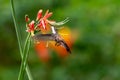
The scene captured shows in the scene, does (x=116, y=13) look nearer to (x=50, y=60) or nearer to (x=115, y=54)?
(x=115, y=54)

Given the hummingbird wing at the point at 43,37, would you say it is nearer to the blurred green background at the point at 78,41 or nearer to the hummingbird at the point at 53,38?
the hummingbird at the point at 53,38

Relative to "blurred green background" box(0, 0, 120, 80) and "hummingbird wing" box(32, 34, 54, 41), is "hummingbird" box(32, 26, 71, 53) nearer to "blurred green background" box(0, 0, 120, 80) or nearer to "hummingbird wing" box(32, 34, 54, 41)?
"hummingbird wing" box(32, 34, 54, 41)

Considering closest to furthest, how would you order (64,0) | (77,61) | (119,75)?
(119,75), (77,61), (64,0)

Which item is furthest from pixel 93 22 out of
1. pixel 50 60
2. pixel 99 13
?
pixel 50 60

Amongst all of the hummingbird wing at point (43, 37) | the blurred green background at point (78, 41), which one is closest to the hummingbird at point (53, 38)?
the hummingbird wing at point (43, 37)

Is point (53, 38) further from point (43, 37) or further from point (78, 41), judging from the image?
point (78, 41)

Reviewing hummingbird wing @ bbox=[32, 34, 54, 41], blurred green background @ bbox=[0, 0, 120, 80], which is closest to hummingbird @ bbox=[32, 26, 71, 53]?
hummingbird wing @ bbox=[32, 34, 54, 41]

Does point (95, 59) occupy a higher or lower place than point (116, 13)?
lower

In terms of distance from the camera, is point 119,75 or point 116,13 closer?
point 119,75

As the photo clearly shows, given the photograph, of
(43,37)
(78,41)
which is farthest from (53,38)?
(78,41)
